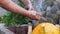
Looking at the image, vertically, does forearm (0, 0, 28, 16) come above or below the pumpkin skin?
above

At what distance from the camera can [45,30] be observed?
2.58 ft

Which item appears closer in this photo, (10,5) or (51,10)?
(10,5)

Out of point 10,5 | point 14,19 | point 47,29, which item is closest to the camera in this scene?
point 10,5

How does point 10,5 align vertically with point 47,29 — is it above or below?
above

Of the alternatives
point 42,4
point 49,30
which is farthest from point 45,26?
point 42,4

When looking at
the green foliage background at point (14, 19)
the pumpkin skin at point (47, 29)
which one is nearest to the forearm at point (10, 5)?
the pumpkin skin at point (47, 29)

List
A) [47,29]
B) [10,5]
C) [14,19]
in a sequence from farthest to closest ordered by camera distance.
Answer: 1. [14,19]
2. [47,29]
3. [10,5]

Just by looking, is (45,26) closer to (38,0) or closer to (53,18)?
(53,18)

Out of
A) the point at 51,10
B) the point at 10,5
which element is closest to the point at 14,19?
the point at 51,10

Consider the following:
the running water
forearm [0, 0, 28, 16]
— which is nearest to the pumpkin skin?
the running water

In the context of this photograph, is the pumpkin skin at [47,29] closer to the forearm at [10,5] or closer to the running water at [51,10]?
the running water at [51,10]

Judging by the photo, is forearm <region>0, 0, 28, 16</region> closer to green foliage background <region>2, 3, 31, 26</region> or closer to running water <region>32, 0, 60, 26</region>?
running water <region>32, 0, 60, 26</region>

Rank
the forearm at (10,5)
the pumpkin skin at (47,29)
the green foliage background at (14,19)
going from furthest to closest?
the green foliage background at (14,19)
the pumpkin skin at (47,29)
the forearm at (10,5)

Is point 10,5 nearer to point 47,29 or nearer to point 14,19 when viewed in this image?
point 47,29
